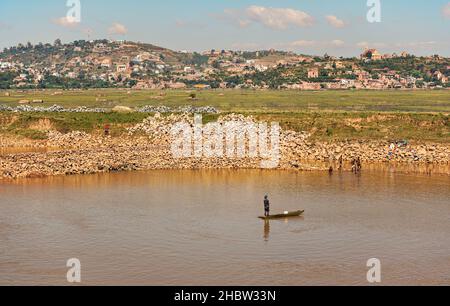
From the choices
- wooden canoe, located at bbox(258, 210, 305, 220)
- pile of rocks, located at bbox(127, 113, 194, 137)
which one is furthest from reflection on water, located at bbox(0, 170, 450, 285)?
pile of rocks, located at bbox(127, 113, 194, 137)

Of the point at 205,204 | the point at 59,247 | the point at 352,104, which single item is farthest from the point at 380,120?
the point at 59,247

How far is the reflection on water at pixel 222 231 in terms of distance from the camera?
85.0 ft

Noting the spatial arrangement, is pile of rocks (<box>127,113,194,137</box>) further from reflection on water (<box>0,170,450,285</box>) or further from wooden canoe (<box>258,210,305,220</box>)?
wooden canoe (<box>258,210,305,220</box>)

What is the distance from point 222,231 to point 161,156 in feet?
88.6

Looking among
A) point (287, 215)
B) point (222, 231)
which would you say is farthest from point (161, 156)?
point (222, 231)

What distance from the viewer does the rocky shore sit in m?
51.8

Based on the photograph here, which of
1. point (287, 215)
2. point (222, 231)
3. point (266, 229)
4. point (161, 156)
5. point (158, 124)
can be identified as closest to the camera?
point (222, 231)

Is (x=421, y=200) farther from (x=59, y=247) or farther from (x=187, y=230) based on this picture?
(x=59, y=247)

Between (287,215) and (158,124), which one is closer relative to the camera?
(287,215)

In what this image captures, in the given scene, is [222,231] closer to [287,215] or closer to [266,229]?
[266,229]

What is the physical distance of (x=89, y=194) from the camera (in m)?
41.7

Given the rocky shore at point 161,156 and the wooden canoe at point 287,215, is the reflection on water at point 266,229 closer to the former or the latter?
A: the wooden canoe at point 287,215

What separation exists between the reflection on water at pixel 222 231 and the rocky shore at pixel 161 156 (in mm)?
4470

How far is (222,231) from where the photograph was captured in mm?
31781
